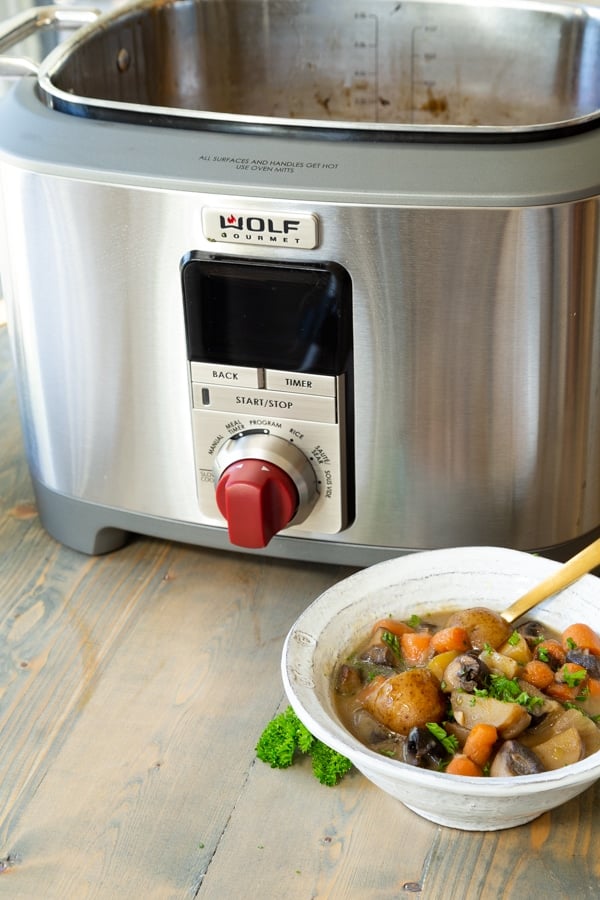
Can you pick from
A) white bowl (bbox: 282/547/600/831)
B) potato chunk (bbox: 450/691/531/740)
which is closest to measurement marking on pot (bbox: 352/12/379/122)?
white bowl (bbox: 282/547/600/831)

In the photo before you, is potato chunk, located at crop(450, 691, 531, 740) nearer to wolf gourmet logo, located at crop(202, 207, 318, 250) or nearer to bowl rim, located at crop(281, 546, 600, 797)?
bowl rim, located at crop(281, 546, 600, 797)

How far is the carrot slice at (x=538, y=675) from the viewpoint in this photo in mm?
664

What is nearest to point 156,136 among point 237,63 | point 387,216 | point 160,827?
point 387,216

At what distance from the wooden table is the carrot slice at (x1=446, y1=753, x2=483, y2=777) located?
0.06 meters

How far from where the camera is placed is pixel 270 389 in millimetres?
747

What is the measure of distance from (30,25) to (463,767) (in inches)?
25.0

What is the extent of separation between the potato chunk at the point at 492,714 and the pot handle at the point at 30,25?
0.53m

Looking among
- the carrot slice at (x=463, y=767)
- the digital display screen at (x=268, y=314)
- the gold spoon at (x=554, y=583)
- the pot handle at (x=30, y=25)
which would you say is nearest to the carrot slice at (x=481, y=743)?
the carrot slice at (x=463, y=767)

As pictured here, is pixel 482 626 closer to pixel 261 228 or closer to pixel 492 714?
pixel 492 714

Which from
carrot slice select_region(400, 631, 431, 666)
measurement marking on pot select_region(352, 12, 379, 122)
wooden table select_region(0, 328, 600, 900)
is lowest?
wooden table select_region(0, 328, 600, 900)

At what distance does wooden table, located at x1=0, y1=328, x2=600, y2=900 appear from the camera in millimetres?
627

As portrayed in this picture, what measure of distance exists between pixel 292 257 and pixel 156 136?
123 millimetres

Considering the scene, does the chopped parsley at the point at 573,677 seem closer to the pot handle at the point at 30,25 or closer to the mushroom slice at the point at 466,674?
the mushroom slice at the point at 466,674

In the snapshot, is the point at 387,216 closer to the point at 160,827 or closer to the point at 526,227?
the point at 526,227
